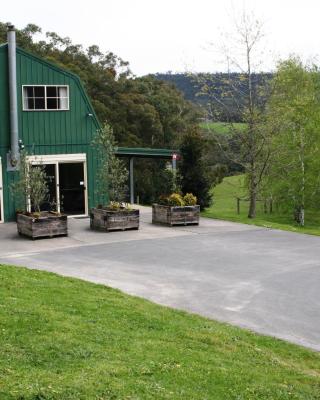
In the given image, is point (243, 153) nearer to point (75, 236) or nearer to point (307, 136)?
point (307, 136)

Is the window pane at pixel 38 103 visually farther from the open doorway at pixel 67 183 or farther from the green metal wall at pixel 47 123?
the open doorway at pixel 67 183

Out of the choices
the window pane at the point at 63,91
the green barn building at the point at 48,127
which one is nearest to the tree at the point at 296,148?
the green barn building at the point at 48,127

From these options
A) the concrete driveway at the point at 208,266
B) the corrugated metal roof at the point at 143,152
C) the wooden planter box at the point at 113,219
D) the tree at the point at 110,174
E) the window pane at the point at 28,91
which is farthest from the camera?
the corrugated metal roof at the point at 143,152

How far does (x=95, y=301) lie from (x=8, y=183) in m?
11.5

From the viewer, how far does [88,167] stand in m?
22.0

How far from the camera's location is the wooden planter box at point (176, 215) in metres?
19.9

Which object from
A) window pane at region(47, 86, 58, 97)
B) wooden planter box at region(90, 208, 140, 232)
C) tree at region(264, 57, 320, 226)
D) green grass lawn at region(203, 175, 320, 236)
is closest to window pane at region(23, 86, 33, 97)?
window pane at region(47, 86, 58, 97)

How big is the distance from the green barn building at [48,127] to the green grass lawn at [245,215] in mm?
4945

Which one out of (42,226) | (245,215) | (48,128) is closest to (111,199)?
(42,226)

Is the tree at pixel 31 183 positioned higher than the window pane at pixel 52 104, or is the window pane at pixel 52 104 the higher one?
the window pane at pixel 52 104

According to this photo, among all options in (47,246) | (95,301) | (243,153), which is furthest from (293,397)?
(243,153)

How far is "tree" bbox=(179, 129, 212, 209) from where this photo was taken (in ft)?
76.4

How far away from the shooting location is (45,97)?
2116cm

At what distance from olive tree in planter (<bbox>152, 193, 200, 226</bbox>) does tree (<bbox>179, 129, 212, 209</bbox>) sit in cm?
314
